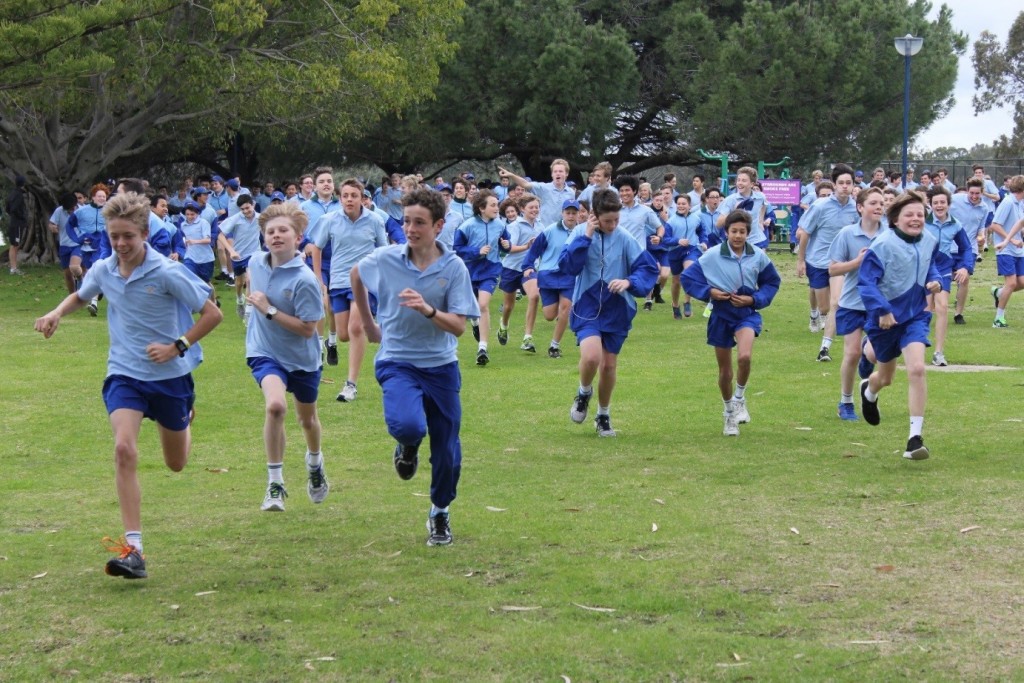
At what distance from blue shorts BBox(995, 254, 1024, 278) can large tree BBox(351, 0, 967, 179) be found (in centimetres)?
2271

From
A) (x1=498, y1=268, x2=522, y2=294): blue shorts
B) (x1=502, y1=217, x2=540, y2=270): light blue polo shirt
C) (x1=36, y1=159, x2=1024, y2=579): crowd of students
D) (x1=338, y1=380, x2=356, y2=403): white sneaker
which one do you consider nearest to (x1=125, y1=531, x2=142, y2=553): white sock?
(x1=36, y1=159, x2=1024, y2=579): crowd of students

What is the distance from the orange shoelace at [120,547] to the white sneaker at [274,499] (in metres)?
1.09

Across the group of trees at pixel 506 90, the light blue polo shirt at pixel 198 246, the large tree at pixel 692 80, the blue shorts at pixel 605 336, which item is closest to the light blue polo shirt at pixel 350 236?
the blue shorts at pixel 605 336

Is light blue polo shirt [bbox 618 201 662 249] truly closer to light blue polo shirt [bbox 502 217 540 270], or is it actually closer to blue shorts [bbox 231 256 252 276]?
light blue polo shirt [bbox 502 217 540 270]

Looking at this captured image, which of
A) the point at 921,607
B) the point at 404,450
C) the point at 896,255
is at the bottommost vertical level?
the point at 921,607

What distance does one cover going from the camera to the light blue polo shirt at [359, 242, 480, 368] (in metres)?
7.51

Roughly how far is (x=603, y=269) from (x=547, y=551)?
12.8ft

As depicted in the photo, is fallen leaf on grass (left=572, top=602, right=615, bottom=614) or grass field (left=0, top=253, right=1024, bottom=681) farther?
fallen leaf on grass (left=572, top=602, right=615, bottom=614)

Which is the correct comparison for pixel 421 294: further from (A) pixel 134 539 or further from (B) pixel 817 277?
(B) pixel 817 277

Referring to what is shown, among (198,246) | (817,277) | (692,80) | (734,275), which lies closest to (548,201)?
(817,277)

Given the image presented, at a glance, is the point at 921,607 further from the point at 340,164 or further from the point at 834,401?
the point at 340,164

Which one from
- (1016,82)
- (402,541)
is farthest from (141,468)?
(1016,82)

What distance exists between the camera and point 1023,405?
1221 cm

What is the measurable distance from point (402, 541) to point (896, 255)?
4.34 metres
